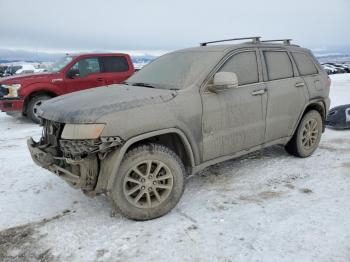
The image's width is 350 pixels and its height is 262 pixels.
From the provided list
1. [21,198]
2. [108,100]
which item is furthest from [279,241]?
[21,198]

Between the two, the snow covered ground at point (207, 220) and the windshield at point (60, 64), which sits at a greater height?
the windshield at point (60, 64)

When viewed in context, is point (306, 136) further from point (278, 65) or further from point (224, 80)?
point (224, 80)

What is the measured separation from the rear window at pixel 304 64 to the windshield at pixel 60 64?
644cm

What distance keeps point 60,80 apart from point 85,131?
6629mm

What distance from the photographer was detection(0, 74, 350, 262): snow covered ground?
2934 millimetres

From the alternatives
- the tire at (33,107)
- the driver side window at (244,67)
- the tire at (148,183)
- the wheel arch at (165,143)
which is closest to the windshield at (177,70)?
the driver side window at (244,67)

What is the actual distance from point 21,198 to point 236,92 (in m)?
2.85

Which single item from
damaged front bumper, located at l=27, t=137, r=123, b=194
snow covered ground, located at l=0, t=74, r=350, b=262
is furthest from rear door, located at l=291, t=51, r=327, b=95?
damaged front bumper, located at l=27, t=137, r=123, b=194

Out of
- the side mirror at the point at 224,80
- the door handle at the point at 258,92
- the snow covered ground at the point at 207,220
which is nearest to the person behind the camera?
the snow covered ground at the point at 207,220

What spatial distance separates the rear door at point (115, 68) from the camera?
32.0ft

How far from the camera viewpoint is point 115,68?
996 centimetres

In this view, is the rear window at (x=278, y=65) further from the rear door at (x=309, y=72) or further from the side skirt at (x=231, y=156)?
the side skirt at (x=231, y=156)

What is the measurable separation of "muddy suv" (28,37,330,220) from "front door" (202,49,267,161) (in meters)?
0.01

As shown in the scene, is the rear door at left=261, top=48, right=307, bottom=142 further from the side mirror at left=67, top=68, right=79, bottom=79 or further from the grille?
the side mirror at left=67, top=68, right=79, bottom=79
